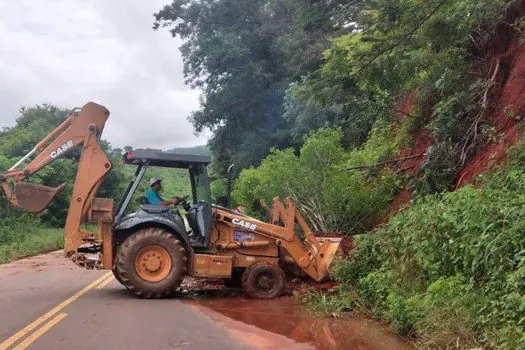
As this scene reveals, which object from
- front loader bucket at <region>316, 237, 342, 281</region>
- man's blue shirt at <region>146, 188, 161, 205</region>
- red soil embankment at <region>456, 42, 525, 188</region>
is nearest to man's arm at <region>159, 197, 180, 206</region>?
man's blue shirt at <region>146, 188, 161, 205</region>

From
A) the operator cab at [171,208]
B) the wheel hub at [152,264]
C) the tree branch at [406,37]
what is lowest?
the wheel hub at [152,264]

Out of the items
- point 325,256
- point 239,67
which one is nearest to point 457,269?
point 325,256

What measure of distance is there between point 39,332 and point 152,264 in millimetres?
3214

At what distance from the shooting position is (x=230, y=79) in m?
34.7

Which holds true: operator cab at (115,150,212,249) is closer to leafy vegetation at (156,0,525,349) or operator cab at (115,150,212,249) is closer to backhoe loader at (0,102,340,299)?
backhoe loader at (0,102,340,299)

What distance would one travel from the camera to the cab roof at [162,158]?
413 inches

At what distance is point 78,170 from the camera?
10305 mm

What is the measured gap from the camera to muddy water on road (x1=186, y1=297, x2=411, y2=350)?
693cm

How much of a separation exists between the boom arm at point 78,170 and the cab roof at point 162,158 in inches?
19.0

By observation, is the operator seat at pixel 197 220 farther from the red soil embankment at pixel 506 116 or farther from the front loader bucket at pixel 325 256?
the red soil embankment at pixel 506 116

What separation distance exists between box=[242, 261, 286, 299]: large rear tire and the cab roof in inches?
89.2

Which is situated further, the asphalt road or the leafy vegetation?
the asphalt road

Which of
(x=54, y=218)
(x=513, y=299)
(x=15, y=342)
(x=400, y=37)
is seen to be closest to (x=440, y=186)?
(x=400, y=37)

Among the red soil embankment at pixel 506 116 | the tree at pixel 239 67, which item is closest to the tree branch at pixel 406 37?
the red soil embankment at pixel 506 116
